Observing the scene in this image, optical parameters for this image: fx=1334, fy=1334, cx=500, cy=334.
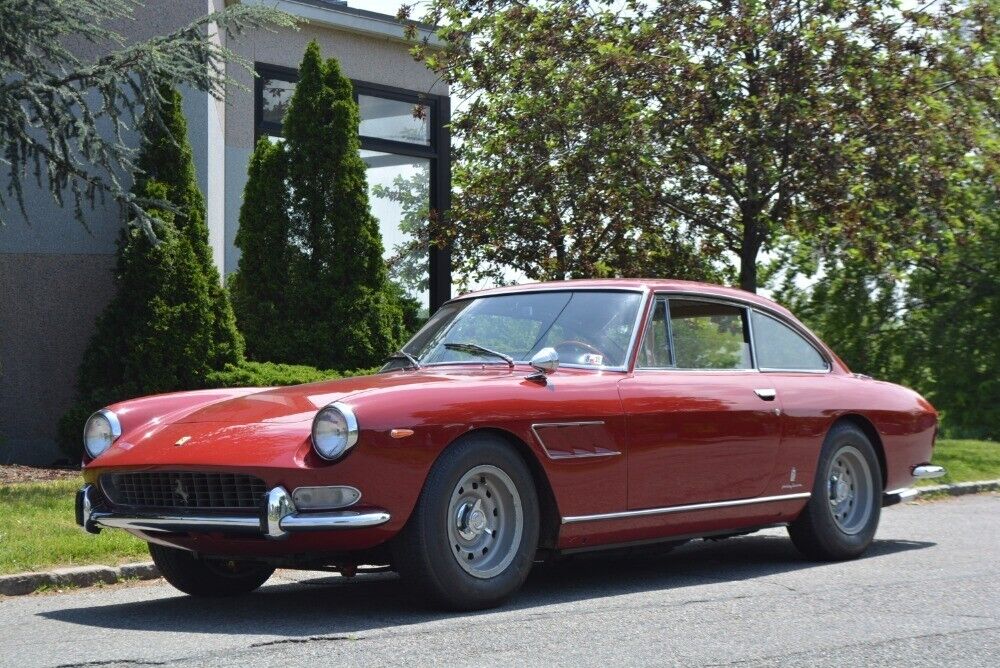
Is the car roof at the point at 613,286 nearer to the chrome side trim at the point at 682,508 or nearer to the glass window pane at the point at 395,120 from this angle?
the chrome side trim at the point at 682,508

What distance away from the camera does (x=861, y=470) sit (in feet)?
27.0

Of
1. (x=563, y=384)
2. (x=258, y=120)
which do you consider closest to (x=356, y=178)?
(x=258, y=120)

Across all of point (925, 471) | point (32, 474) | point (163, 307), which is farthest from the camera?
point (163, 307)

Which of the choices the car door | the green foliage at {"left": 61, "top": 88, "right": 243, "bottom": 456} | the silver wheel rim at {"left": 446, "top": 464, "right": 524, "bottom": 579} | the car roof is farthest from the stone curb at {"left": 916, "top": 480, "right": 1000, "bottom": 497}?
the silver wheel rim at {"left": 446, "top": 464, "right": 524, "bottom": 579}

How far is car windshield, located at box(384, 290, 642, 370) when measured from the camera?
22.9ft

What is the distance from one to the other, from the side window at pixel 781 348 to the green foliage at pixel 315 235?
7578 mm

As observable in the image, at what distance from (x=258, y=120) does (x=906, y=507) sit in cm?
931

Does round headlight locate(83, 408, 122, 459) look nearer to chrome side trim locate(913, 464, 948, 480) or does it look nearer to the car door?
the car door

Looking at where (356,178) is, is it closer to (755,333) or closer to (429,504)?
(755,333)

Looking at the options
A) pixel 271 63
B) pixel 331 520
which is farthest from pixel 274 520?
pixel 271 63

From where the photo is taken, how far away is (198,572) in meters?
6.71

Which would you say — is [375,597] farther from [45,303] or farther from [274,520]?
[45,303]

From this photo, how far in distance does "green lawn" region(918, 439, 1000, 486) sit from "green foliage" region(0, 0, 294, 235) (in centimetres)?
814

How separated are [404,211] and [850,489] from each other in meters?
11.0
